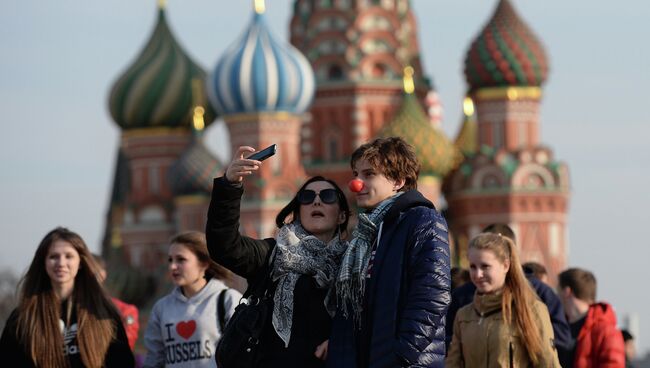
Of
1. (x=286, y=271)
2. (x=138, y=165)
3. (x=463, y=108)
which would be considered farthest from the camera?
(x=138, y=165)

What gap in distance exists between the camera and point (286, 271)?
21.2ft

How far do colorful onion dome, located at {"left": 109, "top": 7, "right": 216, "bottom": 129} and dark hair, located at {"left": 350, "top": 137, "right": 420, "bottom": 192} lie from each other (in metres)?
33.6

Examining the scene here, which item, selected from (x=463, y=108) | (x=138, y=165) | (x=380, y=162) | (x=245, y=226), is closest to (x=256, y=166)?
(x=380, y=162)

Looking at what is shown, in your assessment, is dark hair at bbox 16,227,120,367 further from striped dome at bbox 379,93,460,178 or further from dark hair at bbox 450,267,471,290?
striped dome at bbox 379,93,460,178

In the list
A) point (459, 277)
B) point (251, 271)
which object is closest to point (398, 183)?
point (251, 271)

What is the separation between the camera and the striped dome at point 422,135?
111 feet

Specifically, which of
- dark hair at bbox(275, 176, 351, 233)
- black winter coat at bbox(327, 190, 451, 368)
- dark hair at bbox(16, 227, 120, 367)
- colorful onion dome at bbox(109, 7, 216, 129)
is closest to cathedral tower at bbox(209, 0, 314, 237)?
colorful onion dome at bbox(109, 7, 216, 129)

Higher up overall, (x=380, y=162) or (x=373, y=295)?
(x=380, y=162)

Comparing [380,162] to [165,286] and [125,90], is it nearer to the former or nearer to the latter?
[165,286]

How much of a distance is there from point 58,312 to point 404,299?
5.69ft

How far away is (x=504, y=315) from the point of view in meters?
7.14

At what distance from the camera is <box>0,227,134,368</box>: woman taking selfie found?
23.5ft

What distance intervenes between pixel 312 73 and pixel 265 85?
90 centimetres

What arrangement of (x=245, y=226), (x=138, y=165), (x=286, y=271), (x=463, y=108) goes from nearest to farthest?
(x=286, y=271)
(x=245, y=226)
(x=463, y=108)
(x=138, y=165)
